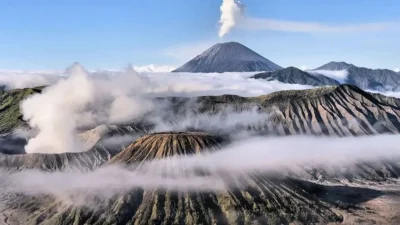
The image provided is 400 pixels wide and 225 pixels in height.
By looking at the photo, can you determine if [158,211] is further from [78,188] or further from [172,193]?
[78,188]

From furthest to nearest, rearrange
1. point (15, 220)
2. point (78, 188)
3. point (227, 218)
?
point (78, 188) < point (15, 220) < point (227, 218)

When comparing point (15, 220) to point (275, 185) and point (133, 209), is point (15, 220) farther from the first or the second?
point (275, 185)

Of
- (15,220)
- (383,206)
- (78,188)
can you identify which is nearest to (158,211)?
(78,188)

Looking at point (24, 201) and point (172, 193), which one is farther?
point (24, 201)

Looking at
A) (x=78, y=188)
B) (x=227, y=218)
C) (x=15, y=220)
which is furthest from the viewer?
(x=78, y=188)

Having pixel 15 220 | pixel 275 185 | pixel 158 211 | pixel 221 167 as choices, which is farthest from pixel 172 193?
pixel 15 220

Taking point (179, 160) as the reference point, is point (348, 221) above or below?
below
